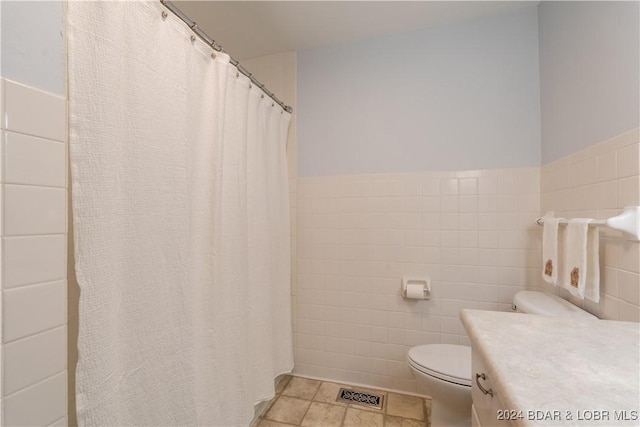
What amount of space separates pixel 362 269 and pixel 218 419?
1.09m

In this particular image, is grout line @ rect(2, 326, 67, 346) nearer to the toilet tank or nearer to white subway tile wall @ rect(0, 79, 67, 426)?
white subway tile wall @ rect(0, 79, 67, 426)

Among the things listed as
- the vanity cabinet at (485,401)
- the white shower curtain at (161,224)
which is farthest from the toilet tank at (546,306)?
the white shower curtain at (161,224)

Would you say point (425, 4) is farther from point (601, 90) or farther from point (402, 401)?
point (402, 401)

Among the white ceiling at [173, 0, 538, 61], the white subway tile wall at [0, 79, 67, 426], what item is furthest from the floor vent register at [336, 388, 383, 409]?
the white ceiling at [173, 0, 538, 61]

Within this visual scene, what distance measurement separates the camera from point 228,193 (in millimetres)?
1194

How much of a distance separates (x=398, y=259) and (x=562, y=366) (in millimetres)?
1227

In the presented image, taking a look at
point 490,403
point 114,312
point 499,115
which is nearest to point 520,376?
point 490,403

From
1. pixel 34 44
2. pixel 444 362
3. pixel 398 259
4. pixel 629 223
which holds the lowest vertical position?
pixel 444 362

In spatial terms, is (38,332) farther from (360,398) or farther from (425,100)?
(425,100)

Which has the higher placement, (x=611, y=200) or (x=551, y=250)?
(x=611, y=200)

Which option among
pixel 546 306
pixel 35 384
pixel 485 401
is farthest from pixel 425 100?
pixel 35 384

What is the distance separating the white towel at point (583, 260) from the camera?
0.96 m

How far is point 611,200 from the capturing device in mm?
961

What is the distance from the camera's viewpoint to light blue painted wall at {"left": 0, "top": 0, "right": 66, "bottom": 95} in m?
0.57
